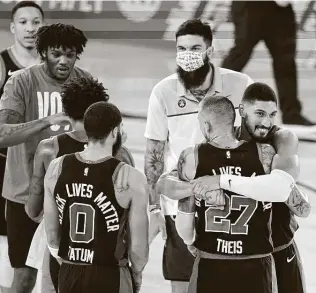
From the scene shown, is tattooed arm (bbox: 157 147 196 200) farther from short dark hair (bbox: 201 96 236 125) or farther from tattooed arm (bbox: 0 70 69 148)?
tattooed arm (bbox: 0 70 69 148)

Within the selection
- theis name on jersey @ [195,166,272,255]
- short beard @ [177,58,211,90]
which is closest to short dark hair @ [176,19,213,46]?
short beard @ [177,58,211,90]

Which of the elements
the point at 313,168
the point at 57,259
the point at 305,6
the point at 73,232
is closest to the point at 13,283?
the point at 57,259

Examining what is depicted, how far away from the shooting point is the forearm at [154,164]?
3332 mm

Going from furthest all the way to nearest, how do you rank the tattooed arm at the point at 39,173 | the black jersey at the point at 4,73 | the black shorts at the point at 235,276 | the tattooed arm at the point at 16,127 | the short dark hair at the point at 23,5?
the short dark hair at the point at 23,5, the black jersey at the point at 4,73, the tattooed arm at the point at 16,127, the tattooed arm at the point at 39,173, the black shorts at the point at 235,276

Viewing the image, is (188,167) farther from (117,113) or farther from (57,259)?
(57,259)

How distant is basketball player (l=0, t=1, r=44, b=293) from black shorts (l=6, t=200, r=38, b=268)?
0.29m

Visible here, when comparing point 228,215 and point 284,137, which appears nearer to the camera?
point 228,215

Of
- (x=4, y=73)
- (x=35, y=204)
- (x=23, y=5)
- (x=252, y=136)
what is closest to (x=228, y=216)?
(x=252, y=136)

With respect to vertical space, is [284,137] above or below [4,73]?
below

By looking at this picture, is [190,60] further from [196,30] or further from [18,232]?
[18,232]

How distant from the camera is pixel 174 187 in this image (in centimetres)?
275

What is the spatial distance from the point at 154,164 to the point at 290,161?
85 centimetres

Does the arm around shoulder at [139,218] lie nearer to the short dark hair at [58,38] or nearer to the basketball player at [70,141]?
the basketball player at [70,141]

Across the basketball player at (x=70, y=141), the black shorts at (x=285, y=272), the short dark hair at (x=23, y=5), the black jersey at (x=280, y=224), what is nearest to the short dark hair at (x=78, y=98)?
the basketball player at (x=70, y=141)
